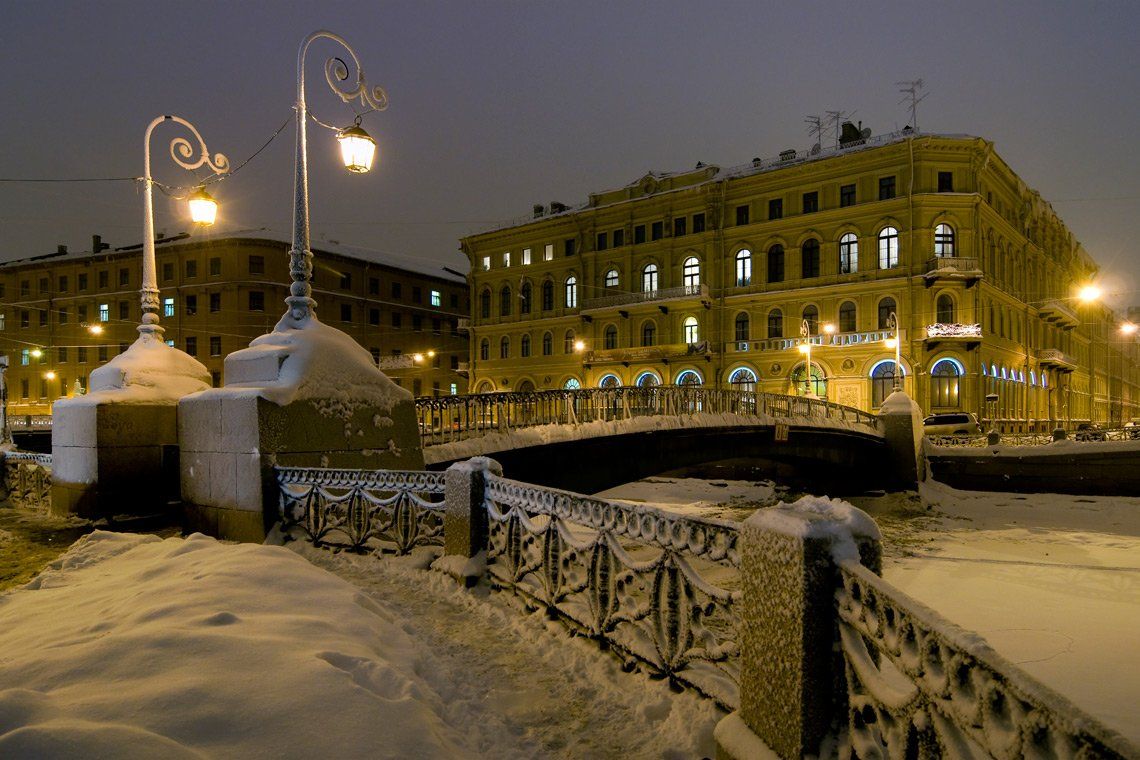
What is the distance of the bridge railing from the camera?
11555 mm

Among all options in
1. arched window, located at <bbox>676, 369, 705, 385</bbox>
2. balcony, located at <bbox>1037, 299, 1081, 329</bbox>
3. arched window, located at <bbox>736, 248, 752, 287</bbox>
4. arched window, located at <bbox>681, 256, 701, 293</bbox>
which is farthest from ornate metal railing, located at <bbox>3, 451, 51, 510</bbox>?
balcony, located at <bbox>1037, 299, 1081, 329</bbox>

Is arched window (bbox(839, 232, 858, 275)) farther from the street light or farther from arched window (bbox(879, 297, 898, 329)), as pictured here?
the street light

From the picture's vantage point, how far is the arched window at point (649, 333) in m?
42.7

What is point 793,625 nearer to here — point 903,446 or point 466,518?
point 466,518

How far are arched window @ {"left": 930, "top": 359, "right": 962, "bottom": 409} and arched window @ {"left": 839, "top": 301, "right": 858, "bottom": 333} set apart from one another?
15.5 feet

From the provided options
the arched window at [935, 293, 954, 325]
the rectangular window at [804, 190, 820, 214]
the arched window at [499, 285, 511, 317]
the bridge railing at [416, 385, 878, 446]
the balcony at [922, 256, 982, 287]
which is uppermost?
the rectangular window at [804, 190, 820, 214]

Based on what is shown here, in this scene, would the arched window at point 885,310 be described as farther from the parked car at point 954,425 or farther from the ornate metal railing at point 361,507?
the ornate metal railing at point 361,507

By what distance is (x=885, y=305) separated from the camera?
35094 mm

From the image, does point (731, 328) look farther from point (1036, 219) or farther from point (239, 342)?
point (239, 342)

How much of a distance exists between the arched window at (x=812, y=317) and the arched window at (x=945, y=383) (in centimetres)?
638

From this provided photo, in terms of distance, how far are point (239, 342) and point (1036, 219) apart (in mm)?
59171

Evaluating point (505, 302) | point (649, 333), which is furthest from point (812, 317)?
point (505, 302)

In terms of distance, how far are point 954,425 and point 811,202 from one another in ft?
49.2

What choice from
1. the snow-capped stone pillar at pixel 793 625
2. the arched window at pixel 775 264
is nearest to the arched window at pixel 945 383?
the arched window at pixel 775 264
